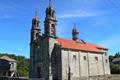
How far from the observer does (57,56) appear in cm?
4706

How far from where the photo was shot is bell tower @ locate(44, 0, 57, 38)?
47750 millimetres

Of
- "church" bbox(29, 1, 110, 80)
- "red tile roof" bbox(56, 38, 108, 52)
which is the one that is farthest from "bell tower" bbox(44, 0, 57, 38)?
"red tile roof" bbox(56, 38, 108, 52)

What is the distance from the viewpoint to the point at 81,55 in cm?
5088

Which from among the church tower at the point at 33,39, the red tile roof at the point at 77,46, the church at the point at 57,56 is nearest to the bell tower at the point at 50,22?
the church at the point at 57,56

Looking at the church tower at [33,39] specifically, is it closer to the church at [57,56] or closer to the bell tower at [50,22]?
the church at [57,56]

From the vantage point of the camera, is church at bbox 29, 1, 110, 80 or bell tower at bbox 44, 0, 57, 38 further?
bell tower at bbox 44, 0, 57, 38

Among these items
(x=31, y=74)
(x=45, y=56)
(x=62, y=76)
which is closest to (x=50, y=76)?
(x=62, y=76)

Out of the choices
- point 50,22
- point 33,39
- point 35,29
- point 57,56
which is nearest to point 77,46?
point 57,56

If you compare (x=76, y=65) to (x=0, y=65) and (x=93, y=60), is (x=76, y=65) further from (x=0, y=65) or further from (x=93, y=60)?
(x=0, y=65)

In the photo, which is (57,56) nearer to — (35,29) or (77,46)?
(77,46)

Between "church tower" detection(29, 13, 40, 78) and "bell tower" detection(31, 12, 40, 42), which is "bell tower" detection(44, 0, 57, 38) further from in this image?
"bell tower" detection(31, 12, 40, 42)

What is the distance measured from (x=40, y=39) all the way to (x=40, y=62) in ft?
17.8

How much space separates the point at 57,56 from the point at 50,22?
7.78 m

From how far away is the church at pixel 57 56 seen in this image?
4650cm
